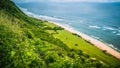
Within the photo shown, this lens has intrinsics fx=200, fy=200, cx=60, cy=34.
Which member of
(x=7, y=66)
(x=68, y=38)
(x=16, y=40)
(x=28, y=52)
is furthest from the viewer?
(x=68, y=38)

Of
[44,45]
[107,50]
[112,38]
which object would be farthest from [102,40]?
[44,45]

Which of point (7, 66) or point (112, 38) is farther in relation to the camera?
point (112, 38)

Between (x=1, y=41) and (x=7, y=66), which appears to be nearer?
(x=7, y=66)

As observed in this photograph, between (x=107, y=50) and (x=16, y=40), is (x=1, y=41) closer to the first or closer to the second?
(x=16, y=40)

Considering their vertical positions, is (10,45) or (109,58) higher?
(10,45)

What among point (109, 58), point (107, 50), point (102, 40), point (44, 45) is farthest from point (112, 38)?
point (44, 45)

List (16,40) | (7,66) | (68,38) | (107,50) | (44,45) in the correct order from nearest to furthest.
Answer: (7,66) < (16,40) < (44,45) < (107,50) < (68,38)

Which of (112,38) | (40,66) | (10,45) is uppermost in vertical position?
(10,45)

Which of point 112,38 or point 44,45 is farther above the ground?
point 44,45

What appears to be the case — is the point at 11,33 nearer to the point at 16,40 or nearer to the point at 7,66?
the point at 16,40
